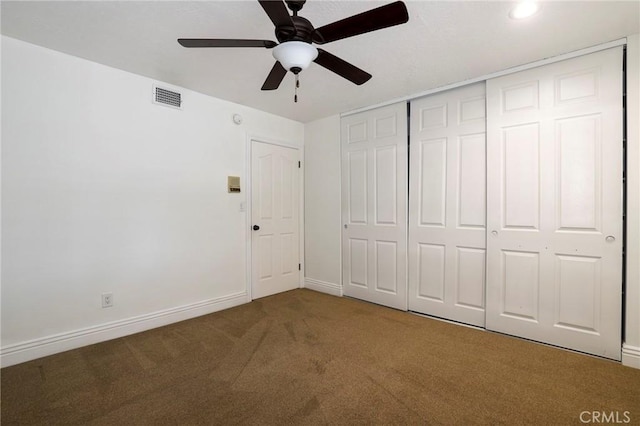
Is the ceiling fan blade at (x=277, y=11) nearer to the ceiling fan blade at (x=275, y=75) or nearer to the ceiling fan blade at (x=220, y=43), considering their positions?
the ceiling fan blade at (x=220, y=43)

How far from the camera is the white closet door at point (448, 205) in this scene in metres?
2.87

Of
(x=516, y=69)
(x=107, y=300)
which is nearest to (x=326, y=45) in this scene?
(x=516, y=69)

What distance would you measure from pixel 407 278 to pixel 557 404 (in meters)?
1.70

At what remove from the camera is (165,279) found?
2.98 metres

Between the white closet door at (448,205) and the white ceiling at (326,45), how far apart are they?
0.32m

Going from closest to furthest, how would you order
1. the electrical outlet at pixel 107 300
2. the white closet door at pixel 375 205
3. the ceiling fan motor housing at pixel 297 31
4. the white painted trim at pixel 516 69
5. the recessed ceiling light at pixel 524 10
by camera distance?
the ceiling fan motor housing at pixel 297 31, the recessed ceiling light at pixel 524 10, the white painted trim at pixel 516 69, the electrical outlet at pixel 107 300, the white closet door at pixel 375 205

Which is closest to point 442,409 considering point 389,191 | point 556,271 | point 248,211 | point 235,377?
point 235,377

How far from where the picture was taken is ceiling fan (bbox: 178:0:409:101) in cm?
137

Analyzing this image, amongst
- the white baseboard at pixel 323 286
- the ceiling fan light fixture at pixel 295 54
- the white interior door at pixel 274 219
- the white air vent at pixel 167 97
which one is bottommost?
the white baseboard at pixel 323 286

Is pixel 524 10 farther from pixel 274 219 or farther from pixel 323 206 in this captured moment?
pixel 274 219

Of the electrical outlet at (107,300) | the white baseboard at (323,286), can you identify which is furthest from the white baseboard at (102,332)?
the white baseboard at (323,286)

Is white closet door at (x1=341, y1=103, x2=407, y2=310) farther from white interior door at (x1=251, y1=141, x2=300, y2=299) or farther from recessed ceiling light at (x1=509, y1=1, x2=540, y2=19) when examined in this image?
recessed ceiling light at (x1=509, y1=1, x2=540, y2=19)

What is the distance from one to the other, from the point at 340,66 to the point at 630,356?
2947 mm

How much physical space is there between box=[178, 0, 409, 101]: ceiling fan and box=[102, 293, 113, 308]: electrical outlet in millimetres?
2258
